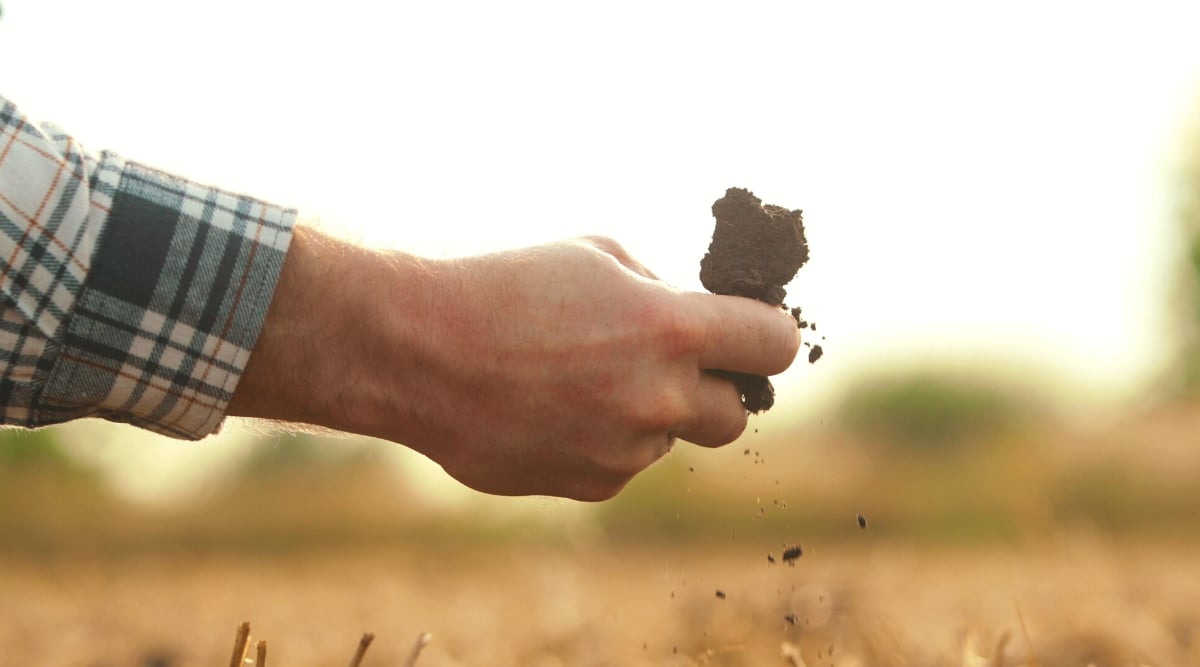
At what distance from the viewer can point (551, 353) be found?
177 cm

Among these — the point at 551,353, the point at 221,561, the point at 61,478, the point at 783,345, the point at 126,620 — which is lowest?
the point at 126,620

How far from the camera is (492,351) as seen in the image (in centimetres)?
177

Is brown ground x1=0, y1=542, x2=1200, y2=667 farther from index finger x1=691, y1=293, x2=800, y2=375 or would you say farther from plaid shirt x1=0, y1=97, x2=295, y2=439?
plaid shirt x1=0, y1=97, x2=295, y2=439

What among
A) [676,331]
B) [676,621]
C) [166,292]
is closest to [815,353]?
[676,331]

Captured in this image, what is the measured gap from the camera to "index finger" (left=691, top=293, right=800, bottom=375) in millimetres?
1842

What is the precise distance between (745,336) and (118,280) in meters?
1.05

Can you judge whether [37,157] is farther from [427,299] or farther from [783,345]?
[783,345]

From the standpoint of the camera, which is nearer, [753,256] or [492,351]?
[492,351]

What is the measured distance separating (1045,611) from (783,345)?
207 cm

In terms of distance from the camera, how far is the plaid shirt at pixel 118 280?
1.60m

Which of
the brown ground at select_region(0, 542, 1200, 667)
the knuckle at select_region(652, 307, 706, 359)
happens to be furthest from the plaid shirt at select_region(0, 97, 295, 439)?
the brown ground at select_region(0, 542, 1200, 667)

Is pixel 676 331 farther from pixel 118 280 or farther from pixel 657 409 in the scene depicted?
pixel 118 280

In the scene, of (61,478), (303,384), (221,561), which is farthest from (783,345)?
(61,478)

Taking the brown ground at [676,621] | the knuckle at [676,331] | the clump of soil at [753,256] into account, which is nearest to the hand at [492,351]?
the knuckle at [676,331]
